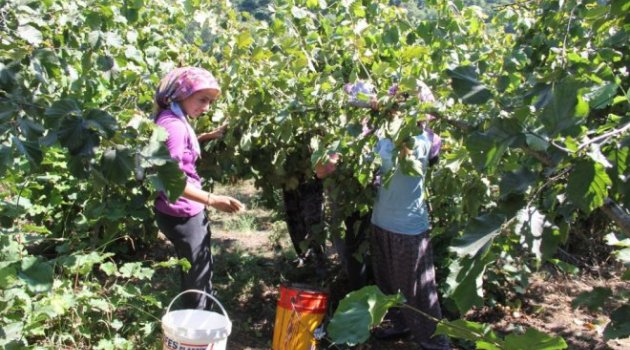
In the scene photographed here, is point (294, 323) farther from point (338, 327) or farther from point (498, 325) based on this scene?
point (338, 327)

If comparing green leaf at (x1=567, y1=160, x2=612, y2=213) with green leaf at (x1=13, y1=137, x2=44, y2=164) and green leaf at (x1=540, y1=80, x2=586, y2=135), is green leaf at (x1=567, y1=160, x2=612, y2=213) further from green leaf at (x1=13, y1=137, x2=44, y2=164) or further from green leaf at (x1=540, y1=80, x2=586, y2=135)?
green leaf at (x1=13, y1=137, x2=44, y2=164)

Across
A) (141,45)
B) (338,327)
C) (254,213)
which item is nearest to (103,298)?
(141,45)

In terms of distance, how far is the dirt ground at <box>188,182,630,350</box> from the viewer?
371 cm

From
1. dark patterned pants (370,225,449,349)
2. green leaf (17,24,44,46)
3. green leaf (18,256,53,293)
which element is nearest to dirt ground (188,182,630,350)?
dark patterned pants (370,225,449,349)

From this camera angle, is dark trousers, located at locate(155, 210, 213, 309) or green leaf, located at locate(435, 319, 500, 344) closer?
green leaf, located at locate(435, 319, 500, 344)

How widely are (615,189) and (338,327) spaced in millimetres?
585

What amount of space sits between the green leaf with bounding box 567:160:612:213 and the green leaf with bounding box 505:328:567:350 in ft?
0.84

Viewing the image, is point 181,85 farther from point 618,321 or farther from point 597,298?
point 618,321

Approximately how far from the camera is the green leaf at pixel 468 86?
125 centimetres

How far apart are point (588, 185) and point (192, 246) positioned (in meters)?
2.16

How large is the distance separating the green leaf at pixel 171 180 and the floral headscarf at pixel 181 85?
1.54 meters

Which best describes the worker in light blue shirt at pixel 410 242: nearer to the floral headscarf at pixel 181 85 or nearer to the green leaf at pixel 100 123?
the floral headscarf at pixel 181 85

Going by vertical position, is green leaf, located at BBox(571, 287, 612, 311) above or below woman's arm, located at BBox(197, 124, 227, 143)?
above

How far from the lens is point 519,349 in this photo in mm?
911
